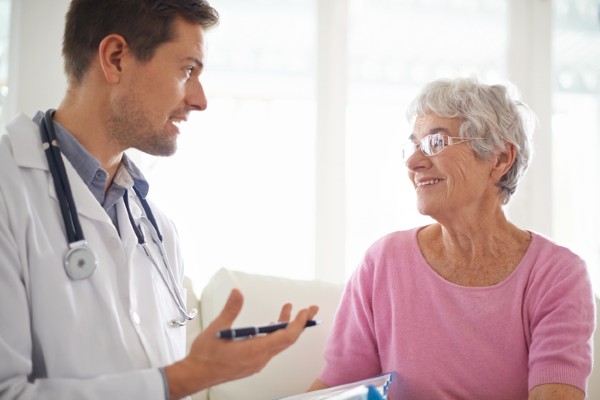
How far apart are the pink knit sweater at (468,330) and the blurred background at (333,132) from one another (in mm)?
944

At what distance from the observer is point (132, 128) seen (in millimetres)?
1372

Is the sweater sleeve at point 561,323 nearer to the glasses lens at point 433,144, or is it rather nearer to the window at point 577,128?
the glasses lens at point 433,144

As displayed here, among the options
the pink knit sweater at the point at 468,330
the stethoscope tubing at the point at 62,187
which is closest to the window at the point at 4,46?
the stethoscope tubing at the point at 62,187

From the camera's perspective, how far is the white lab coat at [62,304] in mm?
1085

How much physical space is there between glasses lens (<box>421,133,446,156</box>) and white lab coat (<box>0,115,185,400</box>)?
974mm

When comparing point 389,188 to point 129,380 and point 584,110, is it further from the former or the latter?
point 129,380

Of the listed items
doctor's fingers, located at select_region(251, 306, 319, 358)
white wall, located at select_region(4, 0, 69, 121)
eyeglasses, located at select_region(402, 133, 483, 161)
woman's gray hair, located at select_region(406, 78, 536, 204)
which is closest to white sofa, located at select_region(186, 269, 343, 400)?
eyeglasses, located at select_region(402, 133, 483, 161)

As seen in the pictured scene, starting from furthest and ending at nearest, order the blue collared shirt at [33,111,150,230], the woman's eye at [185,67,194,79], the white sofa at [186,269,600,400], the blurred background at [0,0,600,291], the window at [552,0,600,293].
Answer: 1. the window at [552,0,600,293]
2. the blurred background at [0,0,600,291]
3. the white sofa at [186,269,600,400]
4. the woman's eye at [185,67,194,79]
5. the blue collared shirt at [33,111,150,230]

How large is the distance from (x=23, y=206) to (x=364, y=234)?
1.96 meters

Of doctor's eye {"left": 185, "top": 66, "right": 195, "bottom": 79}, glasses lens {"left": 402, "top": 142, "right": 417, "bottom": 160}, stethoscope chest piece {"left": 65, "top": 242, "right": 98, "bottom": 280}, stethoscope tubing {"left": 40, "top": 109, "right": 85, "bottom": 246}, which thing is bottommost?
stethoscope chest piece {"left": 65, "top": 242, "right": 98, "bottom": 280}

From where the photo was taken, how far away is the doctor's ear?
4.43ft

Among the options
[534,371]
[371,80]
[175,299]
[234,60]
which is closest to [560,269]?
[534,371]

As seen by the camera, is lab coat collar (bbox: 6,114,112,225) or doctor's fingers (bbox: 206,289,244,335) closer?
doctor's fingers (bbox: 206,289,244,335)

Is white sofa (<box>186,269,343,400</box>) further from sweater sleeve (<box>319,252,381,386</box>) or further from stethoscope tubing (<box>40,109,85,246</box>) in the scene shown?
stethoscope tubing (<box>40,109,85,246</box>)
